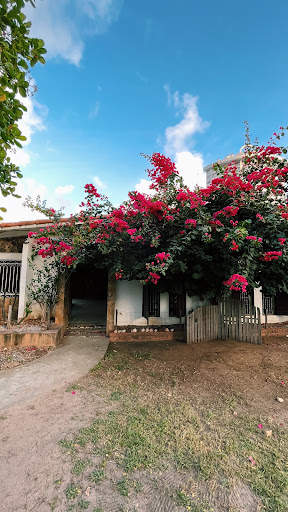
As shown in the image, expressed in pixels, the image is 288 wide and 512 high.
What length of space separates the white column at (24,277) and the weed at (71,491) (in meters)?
6.00

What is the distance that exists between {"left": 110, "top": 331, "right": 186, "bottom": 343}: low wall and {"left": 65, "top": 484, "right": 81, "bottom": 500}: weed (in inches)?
179

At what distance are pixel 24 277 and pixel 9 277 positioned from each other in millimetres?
774

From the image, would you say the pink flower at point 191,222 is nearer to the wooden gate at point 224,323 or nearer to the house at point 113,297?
the wooden gate at point 224,323

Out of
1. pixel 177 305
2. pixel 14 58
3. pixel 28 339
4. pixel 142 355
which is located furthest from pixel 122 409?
pixel 177 305

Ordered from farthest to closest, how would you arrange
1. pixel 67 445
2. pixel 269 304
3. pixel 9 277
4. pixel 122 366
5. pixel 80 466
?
1. pixel 269 304
2. pixel 9 277
3. pixel 122 366
4. pixel 67 445
5. pixel 80 466

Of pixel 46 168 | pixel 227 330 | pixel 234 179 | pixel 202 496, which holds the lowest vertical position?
pixel 202 496

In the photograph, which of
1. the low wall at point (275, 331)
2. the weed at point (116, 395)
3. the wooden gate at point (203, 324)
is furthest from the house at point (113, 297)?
the weed at point (116, 395)

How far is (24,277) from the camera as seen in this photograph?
7395 mm

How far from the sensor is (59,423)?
9.61ft

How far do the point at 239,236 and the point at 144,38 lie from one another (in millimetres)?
6840

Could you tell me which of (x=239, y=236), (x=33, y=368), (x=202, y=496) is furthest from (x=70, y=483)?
(x=239, y=236)

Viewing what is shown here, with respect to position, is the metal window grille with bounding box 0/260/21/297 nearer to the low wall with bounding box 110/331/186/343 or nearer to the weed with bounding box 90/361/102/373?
the low wall with bounding box 110/331/186/343

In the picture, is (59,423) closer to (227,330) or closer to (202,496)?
(202,496)

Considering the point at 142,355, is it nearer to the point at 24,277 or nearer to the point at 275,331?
the point at 24,277
